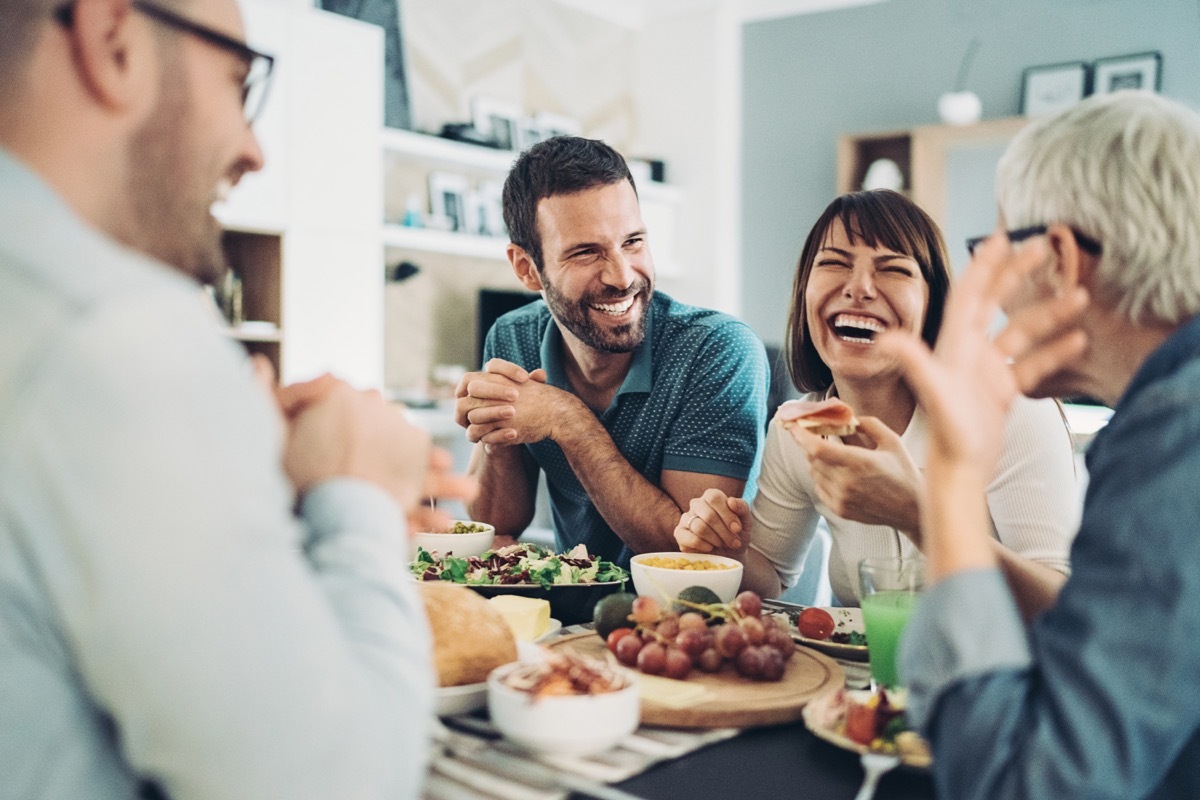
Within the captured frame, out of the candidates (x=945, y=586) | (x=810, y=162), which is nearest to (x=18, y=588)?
(x=945, y=586)

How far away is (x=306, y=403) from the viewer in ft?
3.19

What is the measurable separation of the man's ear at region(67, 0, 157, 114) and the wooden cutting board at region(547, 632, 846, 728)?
82 cm

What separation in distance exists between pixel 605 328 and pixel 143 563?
1.80 meters

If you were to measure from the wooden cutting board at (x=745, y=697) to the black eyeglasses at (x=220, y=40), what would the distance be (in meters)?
0.77

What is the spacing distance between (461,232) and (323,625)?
15.9 feet

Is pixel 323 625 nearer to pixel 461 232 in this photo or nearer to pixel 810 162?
pixel 461 232

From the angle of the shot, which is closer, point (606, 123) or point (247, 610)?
point (247, 610)

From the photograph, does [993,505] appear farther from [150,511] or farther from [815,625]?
[150,511]

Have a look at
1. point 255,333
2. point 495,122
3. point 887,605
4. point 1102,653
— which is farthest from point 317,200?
point 1102,653

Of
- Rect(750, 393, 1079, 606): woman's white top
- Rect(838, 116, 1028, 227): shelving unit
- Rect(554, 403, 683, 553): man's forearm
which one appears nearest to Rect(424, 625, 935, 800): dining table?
Rect(750, 393, 1079, 606): woman's white top

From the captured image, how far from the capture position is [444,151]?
5148 mm

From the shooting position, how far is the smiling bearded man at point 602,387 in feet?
7.18

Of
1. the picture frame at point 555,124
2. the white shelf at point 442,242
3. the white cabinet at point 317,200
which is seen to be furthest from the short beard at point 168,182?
the picture frame at point 555,124

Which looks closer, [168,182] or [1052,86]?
[168,182]
